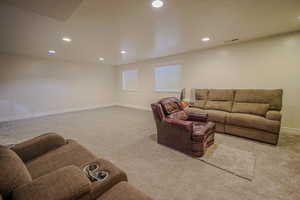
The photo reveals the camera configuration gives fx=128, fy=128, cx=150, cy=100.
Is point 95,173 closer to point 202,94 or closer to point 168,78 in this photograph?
point 202,94

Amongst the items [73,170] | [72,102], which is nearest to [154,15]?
[73,170]

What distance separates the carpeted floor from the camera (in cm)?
152

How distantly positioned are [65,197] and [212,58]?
4.65m

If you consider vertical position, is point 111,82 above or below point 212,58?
below

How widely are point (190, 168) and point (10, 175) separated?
1973mm

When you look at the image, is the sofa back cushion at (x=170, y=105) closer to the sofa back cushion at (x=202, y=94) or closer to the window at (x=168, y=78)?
the sofa back cushion at (x=202, y=94)

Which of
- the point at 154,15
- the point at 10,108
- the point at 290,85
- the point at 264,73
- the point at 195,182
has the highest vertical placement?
the point at 154,15

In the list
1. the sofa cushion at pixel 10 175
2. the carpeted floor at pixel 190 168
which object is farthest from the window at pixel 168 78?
the sofa cushion at pixel 10 175

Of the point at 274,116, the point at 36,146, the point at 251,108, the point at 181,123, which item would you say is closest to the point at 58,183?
the point at 36,146

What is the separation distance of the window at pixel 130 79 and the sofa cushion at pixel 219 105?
152 inches

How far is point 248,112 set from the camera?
10.2ft

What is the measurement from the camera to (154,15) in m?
2.14

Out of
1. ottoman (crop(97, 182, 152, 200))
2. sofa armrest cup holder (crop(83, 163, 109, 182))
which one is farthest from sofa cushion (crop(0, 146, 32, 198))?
ottoman (crop(97, 182, 152, 200))

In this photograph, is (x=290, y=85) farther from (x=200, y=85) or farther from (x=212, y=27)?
(x=212, y=27)
